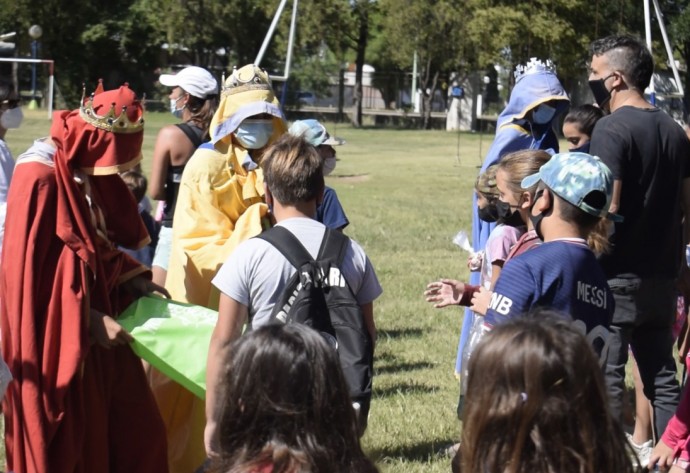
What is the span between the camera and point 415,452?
18.9 ft

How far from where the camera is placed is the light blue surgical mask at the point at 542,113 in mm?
6469

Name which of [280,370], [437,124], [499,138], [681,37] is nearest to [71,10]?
[437,124]

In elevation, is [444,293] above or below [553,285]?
below

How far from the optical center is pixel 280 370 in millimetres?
2465

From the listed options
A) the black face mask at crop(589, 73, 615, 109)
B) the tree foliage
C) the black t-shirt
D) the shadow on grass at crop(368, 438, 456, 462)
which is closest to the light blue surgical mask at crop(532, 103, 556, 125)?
the black face mask at crop(589, 73, 615, 109)

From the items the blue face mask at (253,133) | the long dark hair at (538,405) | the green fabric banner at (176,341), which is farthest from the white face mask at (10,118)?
the long dark hair at (538,405)

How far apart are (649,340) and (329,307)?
202 cm

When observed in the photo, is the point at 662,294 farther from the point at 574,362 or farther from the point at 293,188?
the point at 574,362

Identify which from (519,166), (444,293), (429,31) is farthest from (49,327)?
(429,31)

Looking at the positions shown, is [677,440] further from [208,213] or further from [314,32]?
[314,32]

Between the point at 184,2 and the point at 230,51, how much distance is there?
944 cm

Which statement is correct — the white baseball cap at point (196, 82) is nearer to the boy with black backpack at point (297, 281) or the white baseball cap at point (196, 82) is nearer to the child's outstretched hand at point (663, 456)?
the boy with black backpack at point (297, 281)

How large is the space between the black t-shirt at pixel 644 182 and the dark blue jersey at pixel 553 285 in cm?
117

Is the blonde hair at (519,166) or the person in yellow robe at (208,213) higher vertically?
the blonde hair at (519,166)
